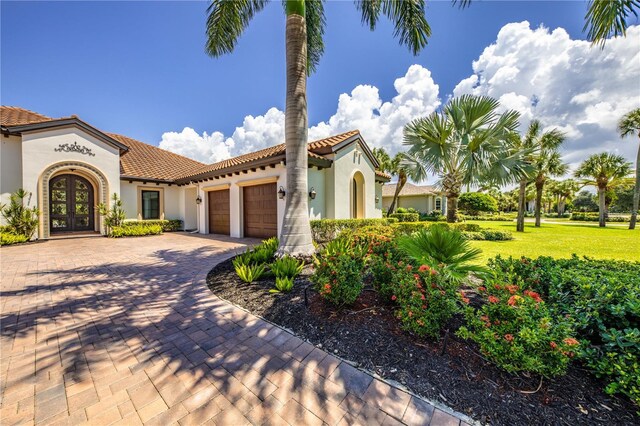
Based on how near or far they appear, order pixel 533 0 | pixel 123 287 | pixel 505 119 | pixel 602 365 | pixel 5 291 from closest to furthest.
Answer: pixel 602 365, pixel 5 291, pixel 123 287, pixel 533 0, pixel 505 119

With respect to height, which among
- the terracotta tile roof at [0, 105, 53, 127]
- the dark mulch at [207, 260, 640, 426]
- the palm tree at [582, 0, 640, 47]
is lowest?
the dark mulch at [207, 260, 640, 426]

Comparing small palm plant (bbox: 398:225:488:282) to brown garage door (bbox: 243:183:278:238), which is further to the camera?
brown garage door (bbox: 243:183:278:238)

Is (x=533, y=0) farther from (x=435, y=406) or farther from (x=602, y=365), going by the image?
(x=435, y=406)

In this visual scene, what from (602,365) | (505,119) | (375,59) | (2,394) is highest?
(375,59)

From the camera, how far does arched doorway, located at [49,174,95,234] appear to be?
13477mm

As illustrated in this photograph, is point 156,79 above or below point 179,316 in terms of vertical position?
above

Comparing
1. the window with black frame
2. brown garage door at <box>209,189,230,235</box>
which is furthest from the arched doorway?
brown garage door at <box>209,189,230,235</box>

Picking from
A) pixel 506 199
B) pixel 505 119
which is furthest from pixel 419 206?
pixel 506 199

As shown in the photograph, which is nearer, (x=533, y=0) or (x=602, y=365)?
(x=602, y=365)

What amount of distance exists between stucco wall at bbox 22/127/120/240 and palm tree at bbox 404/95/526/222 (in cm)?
1744

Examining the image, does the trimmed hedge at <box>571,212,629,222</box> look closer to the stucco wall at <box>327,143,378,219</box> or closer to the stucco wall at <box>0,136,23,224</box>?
the stucco wall at <box>327,143,378,219</box>

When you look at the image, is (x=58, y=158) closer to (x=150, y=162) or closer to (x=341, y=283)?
(x=150, y=162)

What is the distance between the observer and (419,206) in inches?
1380

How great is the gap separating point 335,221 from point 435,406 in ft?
30.0
